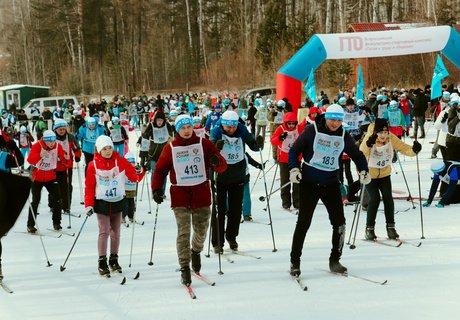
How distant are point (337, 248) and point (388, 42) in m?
12.2

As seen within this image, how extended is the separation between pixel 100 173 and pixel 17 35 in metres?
59.1

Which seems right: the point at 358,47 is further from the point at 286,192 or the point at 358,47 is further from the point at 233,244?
the point at 233,244

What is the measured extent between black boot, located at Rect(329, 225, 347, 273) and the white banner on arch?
1148 centimetres

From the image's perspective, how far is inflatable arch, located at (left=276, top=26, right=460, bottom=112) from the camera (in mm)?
16172

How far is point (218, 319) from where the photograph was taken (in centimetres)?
480

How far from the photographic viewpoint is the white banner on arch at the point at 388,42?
1659 centimetres

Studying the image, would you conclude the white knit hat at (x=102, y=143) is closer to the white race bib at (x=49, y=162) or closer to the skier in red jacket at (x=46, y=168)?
the skier in red jacket at (x=46, y=168)

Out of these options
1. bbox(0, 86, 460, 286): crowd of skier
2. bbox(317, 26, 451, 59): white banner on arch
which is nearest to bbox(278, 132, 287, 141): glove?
bbox(0, 86, 460, 286): crowd of skier

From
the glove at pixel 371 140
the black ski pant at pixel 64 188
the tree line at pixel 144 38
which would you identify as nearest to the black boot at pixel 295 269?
the glove at pixel 371 140

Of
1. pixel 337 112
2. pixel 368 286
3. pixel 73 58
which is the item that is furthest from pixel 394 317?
pixel 73 58

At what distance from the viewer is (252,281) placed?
5844 mm

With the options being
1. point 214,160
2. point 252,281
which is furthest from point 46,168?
point 252,281

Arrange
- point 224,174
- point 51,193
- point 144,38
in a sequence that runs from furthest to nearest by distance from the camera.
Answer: point 144,38
point 51,193
point 224,174

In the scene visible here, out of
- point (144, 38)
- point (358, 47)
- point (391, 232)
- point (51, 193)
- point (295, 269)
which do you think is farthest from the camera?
point (144, 38)
